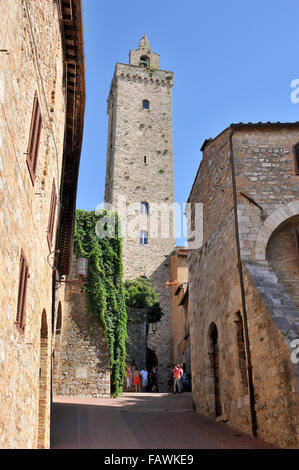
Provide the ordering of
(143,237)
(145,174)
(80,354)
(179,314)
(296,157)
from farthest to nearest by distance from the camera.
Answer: (145,174), (143,237), (179,314), (80,354), (296,157)

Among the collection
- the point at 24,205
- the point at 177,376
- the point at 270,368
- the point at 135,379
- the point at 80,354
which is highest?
the point at 24,205

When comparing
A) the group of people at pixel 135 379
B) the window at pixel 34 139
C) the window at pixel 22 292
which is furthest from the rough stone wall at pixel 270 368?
the group of people at pixel 135 379

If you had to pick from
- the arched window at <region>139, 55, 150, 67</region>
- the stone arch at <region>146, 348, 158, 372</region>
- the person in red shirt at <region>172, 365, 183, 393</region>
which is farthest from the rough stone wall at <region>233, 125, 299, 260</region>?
the arched window at <region>139, 55, 150, 67</region>

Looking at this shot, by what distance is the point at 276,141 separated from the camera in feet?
44.3

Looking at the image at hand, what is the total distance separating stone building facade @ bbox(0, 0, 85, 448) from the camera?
5145 mm

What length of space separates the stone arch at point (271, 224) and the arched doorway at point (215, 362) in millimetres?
3189

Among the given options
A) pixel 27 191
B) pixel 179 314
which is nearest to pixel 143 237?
pixel 179 314

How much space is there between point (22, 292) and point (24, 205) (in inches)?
43.7

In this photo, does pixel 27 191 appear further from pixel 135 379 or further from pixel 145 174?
pixel 145 174

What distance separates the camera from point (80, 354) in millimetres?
18797

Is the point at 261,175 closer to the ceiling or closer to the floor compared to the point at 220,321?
closer to the ceiling

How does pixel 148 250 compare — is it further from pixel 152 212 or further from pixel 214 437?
pixel 214 437

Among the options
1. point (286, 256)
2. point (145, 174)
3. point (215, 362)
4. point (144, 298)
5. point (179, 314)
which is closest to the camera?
point (286, 256)
